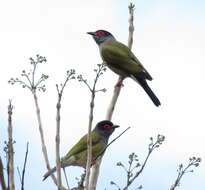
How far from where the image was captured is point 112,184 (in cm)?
602

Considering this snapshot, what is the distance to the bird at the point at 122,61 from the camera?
33.6ft

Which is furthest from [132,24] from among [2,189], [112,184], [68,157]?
[2,189]

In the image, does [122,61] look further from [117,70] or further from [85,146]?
[85,146]

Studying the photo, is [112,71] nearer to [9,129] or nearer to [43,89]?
[43,89]

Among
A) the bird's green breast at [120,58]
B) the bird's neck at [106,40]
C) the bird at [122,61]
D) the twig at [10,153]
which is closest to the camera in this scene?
the twig at [10,153]

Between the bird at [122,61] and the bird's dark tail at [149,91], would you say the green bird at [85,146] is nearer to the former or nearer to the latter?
the bird's dark tail at [149,91]

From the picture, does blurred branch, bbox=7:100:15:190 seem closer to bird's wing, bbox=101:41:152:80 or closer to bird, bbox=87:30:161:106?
bird, bbox=87:30:161:106

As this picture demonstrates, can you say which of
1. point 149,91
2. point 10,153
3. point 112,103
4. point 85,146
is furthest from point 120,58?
point 10,153

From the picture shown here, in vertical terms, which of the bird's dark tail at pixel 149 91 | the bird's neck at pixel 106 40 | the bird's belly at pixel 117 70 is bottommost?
the bird's dark tail at pixel 149 91

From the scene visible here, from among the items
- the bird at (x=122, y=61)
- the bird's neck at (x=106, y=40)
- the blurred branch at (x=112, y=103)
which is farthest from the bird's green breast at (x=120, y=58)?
the blurred branch at (x=112, y=103)

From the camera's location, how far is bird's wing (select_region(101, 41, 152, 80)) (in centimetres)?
1046

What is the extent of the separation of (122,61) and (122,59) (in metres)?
0.05

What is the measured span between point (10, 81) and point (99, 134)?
12.6 feet

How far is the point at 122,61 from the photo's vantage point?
10867 mm
